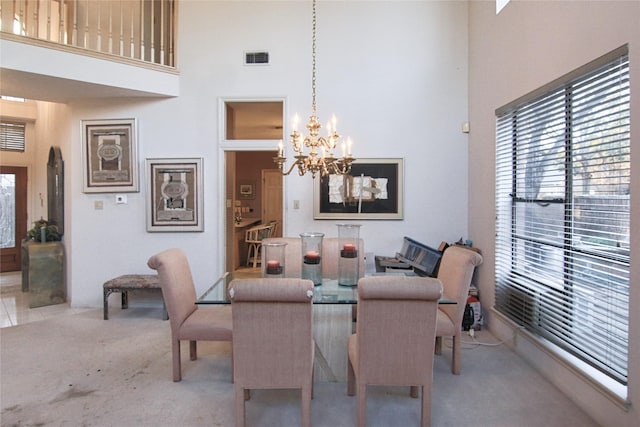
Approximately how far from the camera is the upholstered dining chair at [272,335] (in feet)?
5.48

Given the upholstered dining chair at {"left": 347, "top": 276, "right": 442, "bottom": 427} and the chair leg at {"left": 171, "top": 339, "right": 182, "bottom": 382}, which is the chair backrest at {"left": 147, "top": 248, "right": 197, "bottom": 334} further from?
the upholstered dining chair at {"left": 347, "top": 276, "right": 442, "bottom": 427}

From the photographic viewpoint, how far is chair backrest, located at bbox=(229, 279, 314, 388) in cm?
167

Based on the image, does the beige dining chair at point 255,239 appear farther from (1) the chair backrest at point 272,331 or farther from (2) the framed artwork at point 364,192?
(1) the chair backrest at point 272,331

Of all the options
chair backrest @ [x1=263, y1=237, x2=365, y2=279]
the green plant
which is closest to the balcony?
the green plant

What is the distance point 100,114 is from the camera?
414cm

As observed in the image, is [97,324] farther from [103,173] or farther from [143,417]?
[143,417]

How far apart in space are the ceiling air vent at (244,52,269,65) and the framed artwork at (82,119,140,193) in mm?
1587

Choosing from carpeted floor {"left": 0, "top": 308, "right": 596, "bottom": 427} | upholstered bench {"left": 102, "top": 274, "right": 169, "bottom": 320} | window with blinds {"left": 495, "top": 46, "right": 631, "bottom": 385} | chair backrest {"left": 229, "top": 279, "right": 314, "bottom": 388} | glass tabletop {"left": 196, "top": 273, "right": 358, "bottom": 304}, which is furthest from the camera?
upholstered bench {"left": 102, "top": 274, "right": 169, "bottom": 320}

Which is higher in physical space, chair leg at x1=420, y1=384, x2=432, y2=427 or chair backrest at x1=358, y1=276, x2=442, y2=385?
chair backrest at x1=358, y1=276, x2=442, y2=385

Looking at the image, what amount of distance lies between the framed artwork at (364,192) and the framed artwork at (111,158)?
2301 millimetres

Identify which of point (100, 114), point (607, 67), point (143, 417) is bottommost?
point (143, 417)

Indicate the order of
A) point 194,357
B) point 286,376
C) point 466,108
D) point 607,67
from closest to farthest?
1. point 286,376
2. point 607,67
3. point 194,357
4. point 466,108

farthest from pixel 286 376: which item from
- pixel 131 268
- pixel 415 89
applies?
pixel 415 89

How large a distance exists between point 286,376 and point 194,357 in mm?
1339
